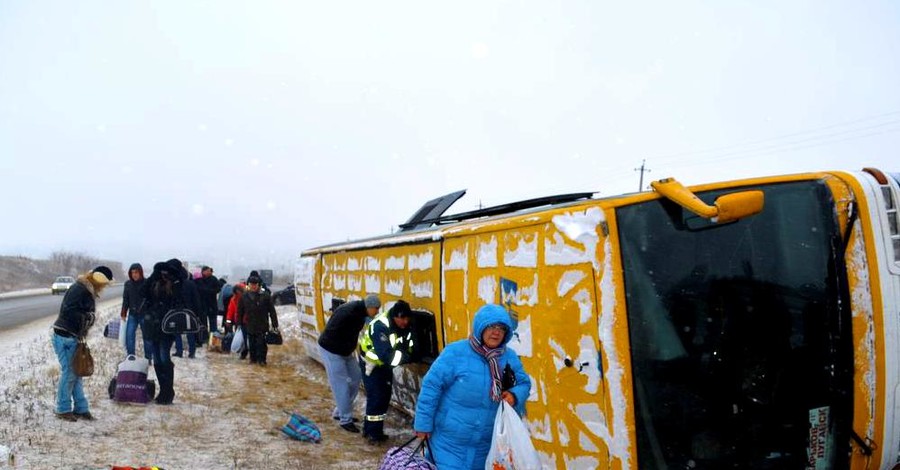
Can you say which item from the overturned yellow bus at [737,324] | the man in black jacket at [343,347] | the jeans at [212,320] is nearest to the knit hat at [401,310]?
the man in black jacket at [343,347]

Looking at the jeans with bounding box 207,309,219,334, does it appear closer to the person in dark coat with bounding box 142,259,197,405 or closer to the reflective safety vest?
the person in dark coat with bounding box 142,259,197,405

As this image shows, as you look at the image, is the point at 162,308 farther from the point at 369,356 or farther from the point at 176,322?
the point at 369,356

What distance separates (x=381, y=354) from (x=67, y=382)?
3.28 meters

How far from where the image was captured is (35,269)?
2805 inches

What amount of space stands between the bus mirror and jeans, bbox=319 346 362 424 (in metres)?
5.06

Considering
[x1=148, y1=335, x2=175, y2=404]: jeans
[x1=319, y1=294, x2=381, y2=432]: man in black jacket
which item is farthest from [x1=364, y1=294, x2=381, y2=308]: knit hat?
[x1=148, y1=335, x2=175, y2=404]: jeans

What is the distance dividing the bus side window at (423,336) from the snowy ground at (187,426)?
1.09 metres

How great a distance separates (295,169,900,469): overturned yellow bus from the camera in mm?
3768

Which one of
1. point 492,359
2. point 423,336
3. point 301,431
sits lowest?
point 301,431

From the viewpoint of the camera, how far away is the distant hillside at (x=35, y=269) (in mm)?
59062

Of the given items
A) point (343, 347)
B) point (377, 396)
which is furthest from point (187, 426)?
point (377, 396)

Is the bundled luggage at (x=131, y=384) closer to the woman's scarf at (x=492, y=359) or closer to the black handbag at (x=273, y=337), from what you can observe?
the black handbag at (x=273, y=337)

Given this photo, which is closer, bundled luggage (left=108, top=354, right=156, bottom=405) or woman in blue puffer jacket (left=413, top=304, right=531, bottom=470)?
woman in blue puffer jacket (left=413, top=304, right=531, bottom=470)

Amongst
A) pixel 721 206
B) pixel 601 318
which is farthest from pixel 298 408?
pixel 721 206
